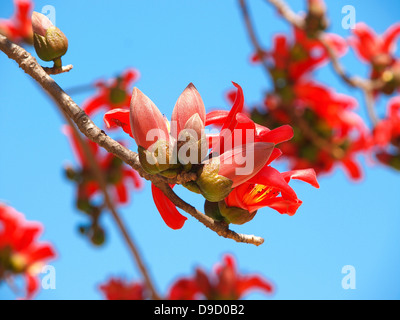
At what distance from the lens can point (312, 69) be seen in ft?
6.79

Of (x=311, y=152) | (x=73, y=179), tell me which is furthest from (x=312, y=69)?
(x=73, y=179)

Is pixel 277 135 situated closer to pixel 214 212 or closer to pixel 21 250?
pixel 214 212

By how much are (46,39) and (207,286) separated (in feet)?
4.29

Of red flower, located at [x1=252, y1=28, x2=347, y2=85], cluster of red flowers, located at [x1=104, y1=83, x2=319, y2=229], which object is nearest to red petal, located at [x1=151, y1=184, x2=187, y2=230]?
cluster of red flowers, located at [x1=104, y1=83, x2=319, y2=229]

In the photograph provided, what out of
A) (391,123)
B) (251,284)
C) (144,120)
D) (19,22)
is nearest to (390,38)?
(391,123)

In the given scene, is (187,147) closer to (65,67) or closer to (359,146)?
(65,67)

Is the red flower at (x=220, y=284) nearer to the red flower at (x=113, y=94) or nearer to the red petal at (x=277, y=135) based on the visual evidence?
the red flower at (x=113, y=94)

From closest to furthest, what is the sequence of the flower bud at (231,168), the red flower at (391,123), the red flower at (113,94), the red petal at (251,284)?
the flower bud at (231,168) → the red flower at (113,94) → the red petal at (251,284) → the red flower at (391,123)

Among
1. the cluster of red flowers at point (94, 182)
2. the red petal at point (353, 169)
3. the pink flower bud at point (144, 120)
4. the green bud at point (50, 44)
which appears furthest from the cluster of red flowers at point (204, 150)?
the red petal at point (353, 169)

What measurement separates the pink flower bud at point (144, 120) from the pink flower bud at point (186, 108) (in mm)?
27

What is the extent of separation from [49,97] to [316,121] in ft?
4.93

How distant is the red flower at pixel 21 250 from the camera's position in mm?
1727

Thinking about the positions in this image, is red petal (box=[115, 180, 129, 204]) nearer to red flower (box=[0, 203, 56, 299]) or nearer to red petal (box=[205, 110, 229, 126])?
red flower (box=[0, 203, 56, 299])

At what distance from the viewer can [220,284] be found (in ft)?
5.96
